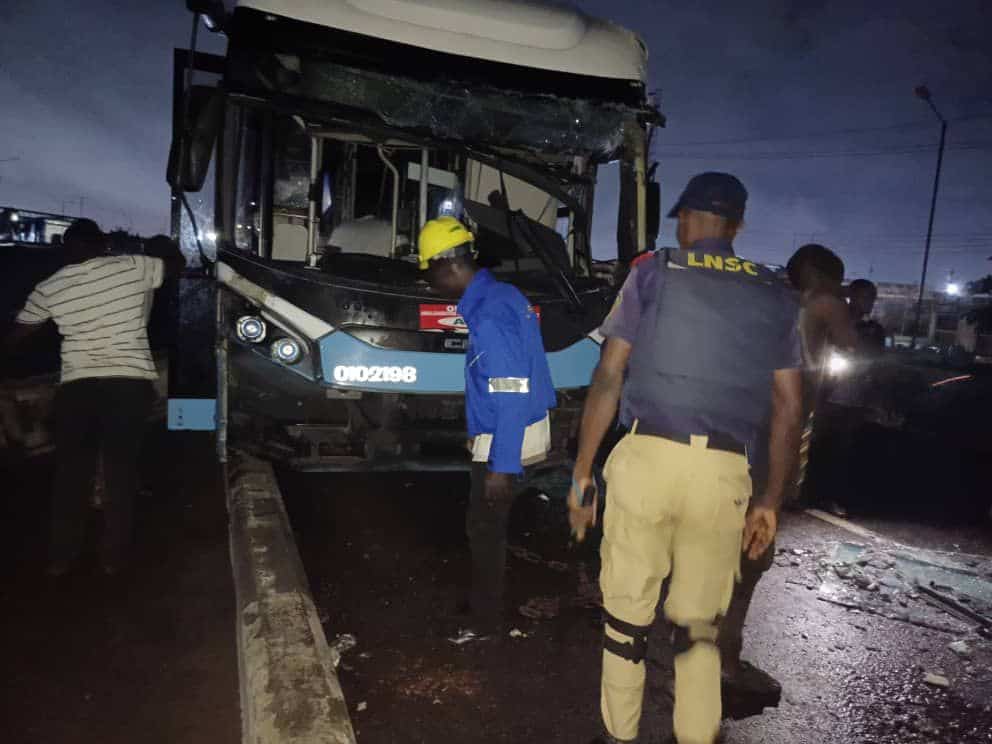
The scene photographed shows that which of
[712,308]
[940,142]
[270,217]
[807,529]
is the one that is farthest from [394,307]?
[940,142]

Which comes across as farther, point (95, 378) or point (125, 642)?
point (95, 378)

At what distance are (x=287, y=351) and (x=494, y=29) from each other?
2.54 m

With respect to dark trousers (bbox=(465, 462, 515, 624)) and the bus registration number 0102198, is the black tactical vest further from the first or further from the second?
the bus registration number 0102198

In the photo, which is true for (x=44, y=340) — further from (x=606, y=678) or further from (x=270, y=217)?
(x=606, y=678)

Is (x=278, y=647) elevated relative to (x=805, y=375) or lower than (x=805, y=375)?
lower

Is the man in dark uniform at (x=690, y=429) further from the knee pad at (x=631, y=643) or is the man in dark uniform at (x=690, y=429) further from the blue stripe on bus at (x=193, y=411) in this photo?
the blue stripe on bus at (x=193, y=411)

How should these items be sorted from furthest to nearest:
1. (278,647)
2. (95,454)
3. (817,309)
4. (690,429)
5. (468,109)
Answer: (468,109) < (95,454) < (817,309) < (278,647) < (690,429)

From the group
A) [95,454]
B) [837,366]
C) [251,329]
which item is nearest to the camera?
[95,454]

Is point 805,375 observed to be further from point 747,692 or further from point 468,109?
point 468,109

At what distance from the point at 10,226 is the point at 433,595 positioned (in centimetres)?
2924

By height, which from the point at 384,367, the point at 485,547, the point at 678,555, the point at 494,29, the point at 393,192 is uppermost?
the point at 494,29

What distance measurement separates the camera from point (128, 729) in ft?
8.11

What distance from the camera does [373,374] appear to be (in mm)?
4090

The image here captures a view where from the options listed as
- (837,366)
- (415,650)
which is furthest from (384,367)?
(837,366)
